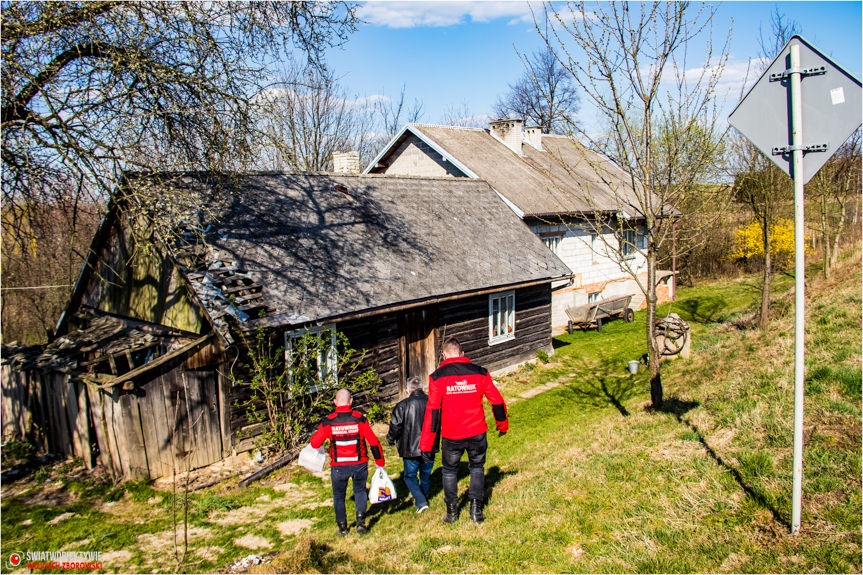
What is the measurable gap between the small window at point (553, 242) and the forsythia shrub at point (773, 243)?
11.3 metres

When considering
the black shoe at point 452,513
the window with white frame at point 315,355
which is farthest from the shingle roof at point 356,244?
the black shoe at point 452,513

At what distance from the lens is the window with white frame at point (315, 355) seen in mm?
10562

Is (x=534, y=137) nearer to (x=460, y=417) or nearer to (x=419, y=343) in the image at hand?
(x=419, y=343)

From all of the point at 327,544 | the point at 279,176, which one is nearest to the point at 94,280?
the point at 279,176

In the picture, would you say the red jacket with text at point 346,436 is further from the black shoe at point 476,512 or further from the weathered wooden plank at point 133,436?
the weathered wooden plank at point 133,436

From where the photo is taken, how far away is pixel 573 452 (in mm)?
8070

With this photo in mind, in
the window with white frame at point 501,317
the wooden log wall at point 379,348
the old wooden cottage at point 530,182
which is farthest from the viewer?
the old wooden cottage at point 530,182

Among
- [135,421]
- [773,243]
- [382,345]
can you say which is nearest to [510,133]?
[773,243]

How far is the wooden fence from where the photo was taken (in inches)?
348

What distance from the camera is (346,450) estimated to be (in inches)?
261

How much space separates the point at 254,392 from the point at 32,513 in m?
3.67

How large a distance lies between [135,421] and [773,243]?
27356mm

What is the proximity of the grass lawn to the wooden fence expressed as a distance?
1.84ft

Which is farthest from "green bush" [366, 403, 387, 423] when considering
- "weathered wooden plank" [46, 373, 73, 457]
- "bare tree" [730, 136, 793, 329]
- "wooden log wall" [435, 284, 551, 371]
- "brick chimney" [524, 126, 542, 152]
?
"brick chimney" [524, 126, 542, 152]
